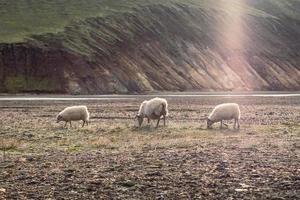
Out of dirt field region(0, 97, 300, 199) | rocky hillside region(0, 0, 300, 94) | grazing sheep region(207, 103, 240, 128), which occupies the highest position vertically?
rocky hillside region(0, 0, 300, 94)

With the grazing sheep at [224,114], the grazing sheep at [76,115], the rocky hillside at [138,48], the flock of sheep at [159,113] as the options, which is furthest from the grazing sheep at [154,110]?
the rocky hillside at [138,48]

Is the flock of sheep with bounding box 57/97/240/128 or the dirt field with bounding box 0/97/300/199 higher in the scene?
the flock of sheep with bounding box 57/97/240/128

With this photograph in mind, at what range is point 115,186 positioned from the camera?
50.7 ft

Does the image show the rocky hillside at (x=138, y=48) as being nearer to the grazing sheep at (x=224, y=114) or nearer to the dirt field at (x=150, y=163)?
the grazing sheep at (x=224, y=114)

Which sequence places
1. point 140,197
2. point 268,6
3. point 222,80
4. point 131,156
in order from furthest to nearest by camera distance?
1. point 268,6
2. point 222,80
3. point 131,156
4. point 140,197

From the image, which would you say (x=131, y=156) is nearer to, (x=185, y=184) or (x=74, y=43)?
(x=185, y=184)

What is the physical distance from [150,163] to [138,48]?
95.9 m

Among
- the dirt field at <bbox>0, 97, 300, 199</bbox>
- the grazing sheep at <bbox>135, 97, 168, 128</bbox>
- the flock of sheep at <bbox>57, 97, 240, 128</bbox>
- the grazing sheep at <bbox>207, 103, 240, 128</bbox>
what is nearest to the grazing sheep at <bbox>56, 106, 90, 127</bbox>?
the flock of sheep at <bbox>57, 97, 240, 128</bbox>

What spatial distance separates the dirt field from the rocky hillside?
61.6 meters

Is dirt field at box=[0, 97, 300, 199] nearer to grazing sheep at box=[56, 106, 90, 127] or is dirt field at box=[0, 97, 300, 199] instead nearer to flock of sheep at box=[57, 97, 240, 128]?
flock of sheep at box=[57, 97, 240, 128]

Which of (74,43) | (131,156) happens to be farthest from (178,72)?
(131,156)

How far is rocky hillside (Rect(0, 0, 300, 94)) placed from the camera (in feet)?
312

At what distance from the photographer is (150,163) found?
62.8 feet

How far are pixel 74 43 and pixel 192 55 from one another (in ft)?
94.6
